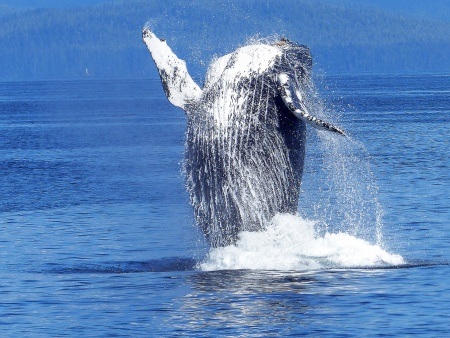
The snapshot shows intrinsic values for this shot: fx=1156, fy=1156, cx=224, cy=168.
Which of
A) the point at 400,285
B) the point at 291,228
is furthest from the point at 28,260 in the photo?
the point at 400,285

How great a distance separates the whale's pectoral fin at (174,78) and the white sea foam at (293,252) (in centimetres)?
235

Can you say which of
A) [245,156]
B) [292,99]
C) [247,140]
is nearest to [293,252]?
[245,156]

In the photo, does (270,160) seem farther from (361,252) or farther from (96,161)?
(96,161)

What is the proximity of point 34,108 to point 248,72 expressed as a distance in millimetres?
93555

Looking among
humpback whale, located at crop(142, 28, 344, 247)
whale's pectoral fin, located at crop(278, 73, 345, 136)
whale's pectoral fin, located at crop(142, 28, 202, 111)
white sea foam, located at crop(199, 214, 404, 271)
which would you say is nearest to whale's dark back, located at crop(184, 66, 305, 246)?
humpback whale, located at crop(142, 28, 344, 247)

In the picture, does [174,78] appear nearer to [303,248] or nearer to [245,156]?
[245,156]

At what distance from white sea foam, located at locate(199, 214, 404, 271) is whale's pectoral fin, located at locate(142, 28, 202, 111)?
7.72 ft

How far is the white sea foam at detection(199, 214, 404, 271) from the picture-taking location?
18031 mm

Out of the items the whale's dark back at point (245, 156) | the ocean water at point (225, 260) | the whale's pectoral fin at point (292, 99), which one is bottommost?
the ocean water at point (225, 260)

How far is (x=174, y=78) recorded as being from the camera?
18688 mm

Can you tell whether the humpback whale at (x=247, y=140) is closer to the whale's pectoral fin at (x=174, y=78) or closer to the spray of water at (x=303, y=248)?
the spray of water at (x=303, y=248)

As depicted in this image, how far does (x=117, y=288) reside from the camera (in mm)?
17672

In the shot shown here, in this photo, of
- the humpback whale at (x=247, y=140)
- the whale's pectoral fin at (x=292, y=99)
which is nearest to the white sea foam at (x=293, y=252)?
the humpback whale at (x=247, y=140)

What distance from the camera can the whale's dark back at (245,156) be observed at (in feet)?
57.4
